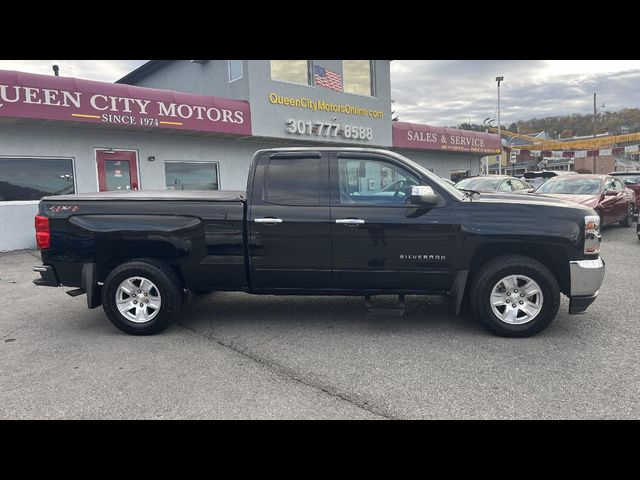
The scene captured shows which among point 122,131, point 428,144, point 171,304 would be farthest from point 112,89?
point 428,144

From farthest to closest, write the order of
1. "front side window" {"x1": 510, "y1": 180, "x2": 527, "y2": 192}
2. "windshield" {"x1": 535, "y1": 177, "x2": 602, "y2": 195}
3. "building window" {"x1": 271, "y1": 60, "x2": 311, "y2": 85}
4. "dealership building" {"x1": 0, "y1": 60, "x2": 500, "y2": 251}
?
"building window" {"x1": 271, "y1": 60, "x2": 311, "y2": 85}, "front side window" {"x1": 510, "y1": 180, "x2": 527, "y2": 192}, "windshield" {"x1": 535, "y1": 177, "x2": 602, "y2": 195}, "dealership building" {"x1": 0, "y1": 60, "x2": 500, "y2": 251}

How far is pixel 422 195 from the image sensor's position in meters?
4.24

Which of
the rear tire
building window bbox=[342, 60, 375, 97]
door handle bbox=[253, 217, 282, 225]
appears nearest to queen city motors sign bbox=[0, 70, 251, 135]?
building window bbox=[342, 60, 375, 97]

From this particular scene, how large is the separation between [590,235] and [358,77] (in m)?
13.1

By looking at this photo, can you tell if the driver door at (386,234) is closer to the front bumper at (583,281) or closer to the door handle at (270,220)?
the door handle at (270,220)

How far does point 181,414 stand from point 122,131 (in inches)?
382

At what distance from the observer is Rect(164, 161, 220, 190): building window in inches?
474

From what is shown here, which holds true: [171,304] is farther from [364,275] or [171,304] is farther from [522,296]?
[522,296]

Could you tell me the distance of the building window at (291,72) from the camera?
523 inches

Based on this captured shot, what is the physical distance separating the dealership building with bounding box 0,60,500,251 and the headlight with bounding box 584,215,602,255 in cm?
200

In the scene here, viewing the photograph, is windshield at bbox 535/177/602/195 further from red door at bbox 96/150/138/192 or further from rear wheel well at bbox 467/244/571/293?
red door at bbox 96/150/138/192

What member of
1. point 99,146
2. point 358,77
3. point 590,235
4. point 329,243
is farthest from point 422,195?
point 358,77

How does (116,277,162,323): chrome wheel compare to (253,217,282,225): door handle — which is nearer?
(253,217,282,225): door handle

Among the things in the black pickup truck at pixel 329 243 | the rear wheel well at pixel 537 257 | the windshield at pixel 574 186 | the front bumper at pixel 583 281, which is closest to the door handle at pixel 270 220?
the black pickup truck at pixel 329 243
